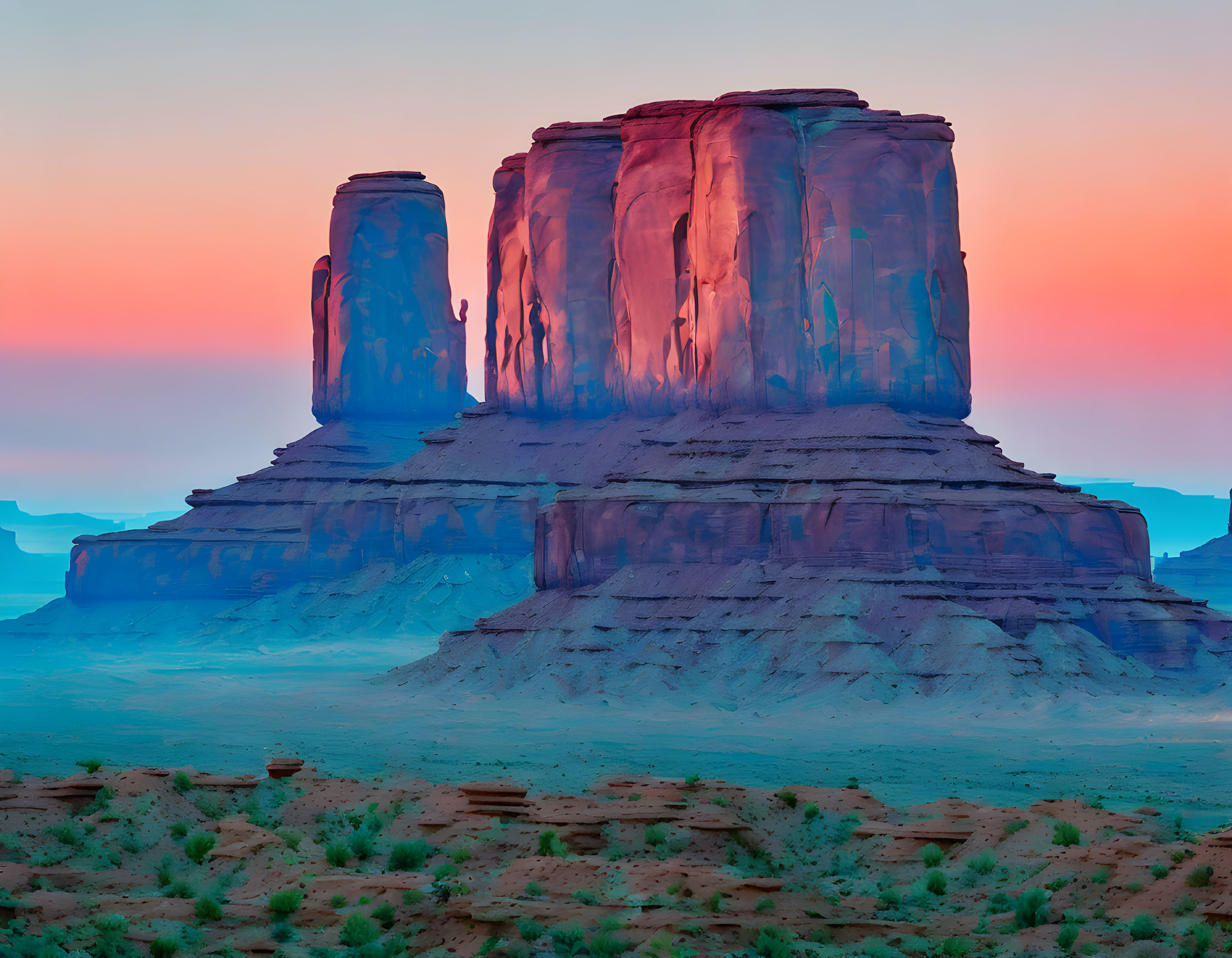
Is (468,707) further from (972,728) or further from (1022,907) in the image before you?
(1022,907)

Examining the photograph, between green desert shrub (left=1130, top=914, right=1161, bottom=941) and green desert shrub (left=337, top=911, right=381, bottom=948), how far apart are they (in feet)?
33.6

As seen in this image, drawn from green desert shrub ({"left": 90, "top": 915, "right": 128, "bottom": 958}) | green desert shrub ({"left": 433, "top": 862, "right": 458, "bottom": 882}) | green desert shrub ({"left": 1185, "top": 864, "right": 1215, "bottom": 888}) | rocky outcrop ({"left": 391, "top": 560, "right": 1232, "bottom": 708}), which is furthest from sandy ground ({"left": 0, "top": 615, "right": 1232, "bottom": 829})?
green desert shrub ({"left": 90, "top": 915, "right": 128, "bottom": 958})

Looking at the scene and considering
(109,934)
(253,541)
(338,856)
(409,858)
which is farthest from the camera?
(253,541)

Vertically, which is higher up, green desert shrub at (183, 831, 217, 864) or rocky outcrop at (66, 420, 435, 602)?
rocky outcrop at (66, 420, 435, 602)

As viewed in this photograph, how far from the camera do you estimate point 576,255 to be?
3305 inches

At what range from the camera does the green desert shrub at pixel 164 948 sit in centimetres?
2720

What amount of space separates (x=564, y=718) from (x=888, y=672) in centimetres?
856

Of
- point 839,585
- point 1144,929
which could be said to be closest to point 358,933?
point 1144,929

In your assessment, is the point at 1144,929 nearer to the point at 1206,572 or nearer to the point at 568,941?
the point at 568,941

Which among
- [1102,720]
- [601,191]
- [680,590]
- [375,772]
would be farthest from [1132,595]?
[601,191]

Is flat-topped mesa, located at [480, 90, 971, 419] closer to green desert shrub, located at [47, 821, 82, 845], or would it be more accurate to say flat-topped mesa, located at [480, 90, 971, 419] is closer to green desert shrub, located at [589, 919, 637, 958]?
green desert shrub, located at [47, 821, 82, 845]

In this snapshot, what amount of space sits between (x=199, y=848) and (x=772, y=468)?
97.4ft

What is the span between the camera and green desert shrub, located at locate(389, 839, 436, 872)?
107ft

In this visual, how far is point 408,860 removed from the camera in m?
32.7
